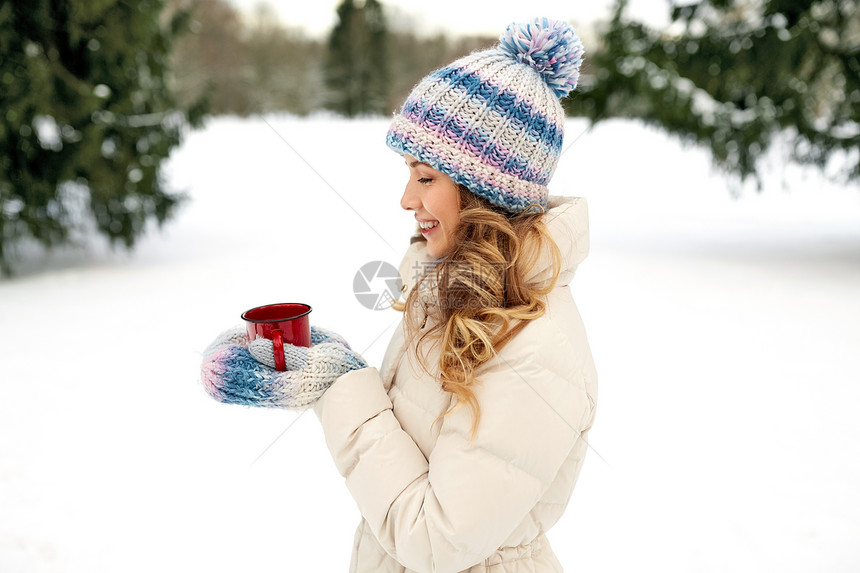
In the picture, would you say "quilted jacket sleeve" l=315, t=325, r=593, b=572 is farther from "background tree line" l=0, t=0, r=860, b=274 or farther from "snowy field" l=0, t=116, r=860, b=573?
"background tree line" l=0, t=0, r=860, b=274

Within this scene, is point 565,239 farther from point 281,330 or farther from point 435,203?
point 281,330

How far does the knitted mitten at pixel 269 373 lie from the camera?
103 cm

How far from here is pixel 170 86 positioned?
618cm

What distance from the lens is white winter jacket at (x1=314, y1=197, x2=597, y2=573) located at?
891 mm

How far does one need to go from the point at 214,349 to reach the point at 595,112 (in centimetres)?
628

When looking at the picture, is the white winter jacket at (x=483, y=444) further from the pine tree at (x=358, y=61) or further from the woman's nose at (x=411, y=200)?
the pine tree at (x=358, y=61)

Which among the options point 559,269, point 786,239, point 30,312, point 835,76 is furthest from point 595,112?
point 559,269

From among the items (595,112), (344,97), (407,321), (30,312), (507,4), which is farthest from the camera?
(344,97)

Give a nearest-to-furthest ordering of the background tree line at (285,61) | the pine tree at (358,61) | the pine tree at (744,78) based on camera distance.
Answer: the pine tree at (744,78), the pine tree at (358,61), the background tree line at (285,61)

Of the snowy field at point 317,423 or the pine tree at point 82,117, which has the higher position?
the pine tree at point 82,117

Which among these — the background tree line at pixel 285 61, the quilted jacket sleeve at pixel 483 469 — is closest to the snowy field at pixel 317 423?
the quilted jacket sleeve at pixel 483 469

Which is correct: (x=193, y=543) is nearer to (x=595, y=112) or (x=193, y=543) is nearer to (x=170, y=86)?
(x=170, y=86)

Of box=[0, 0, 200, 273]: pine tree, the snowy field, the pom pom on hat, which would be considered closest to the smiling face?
the pom pom on hat

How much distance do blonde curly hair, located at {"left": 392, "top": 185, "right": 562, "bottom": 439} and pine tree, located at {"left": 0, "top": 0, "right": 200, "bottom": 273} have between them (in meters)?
5.11
